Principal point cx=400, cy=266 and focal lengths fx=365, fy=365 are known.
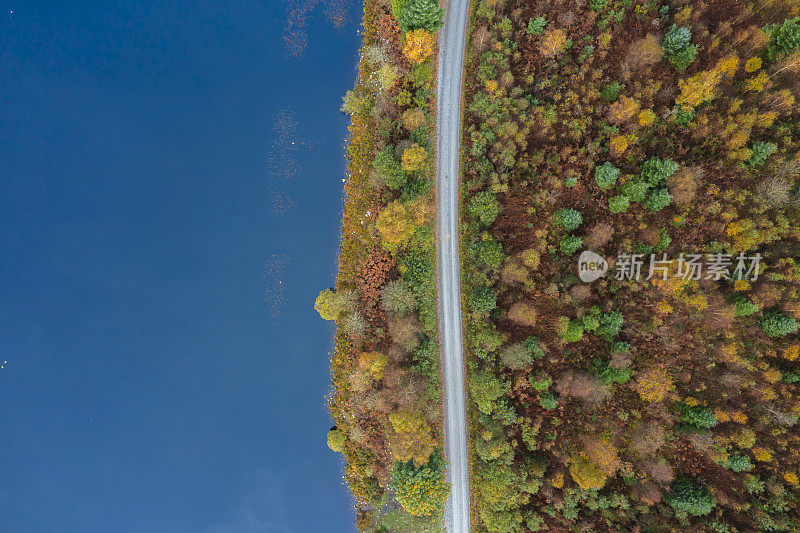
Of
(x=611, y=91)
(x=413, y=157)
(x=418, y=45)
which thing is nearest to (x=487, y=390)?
(x=413, y=157)

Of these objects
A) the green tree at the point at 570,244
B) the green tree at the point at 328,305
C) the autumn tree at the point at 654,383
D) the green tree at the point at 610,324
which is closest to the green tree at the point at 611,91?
the green tree at the point at 570,244

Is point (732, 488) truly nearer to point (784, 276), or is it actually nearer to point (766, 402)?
point (766, 402)

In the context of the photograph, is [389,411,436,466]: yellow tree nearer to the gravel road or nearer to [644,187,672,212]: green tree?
the gravel road

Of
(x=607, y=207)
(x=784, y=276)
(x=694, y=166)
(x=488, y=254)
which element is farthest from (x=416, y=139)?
(x=784, y=276)

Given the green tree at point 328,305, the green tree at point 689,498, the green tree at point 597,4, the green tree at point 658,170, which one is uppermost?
the green tree at point 597,4

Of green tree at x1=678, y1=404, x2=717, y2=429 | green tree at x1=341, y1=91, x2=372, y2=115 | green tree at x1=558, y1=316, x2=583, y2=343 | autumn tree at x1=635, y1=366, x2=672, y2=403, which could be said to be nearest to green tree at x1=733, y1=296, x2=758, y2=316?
autumn tree at x1=635, y1=366, x2=672, y2=403

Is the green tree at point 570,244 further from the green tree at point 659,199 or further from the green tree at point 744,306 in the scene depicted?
the green tree at point 744,306

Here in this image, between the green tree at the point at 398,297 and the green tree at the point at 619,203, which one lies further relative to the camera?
the green tree at the point at 398,297

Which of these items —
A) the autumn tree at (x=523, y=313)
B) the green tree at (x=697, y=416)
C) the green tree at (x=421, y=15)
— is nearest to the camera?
the green tree at (x=697, y=416)
